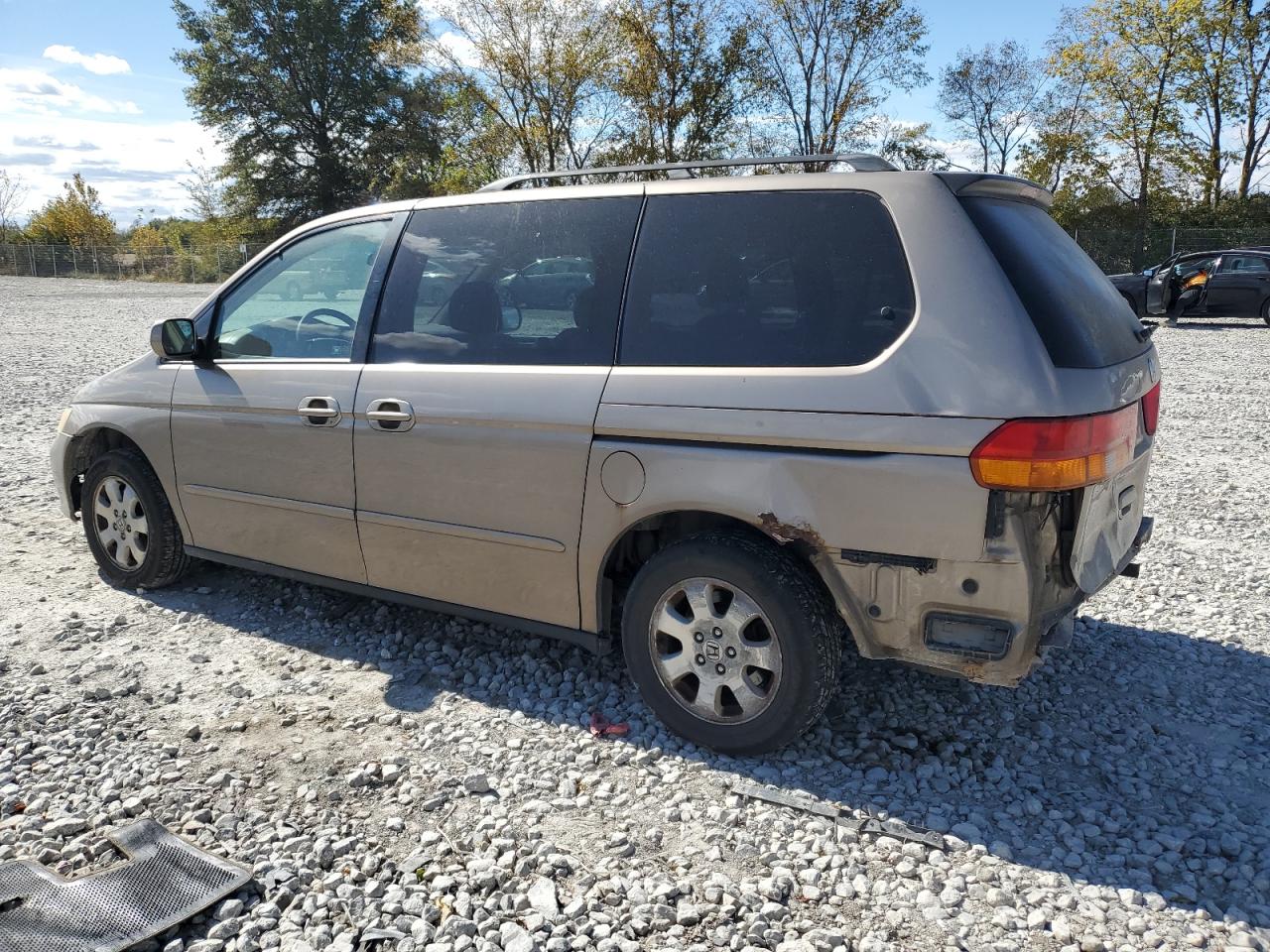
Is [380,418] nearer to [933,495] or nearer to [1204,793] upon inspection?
[933,495]

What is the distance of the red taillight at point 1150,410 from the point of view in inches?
139

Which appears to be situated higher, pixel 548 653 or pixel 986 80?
pixel 986 80

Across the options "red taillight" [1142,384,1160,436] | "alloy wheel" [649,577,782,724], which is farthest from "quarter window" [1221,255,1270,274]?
"alloy wheel" [649,577,782,724]

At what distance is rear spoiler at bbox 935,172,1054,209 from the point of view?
122 inches

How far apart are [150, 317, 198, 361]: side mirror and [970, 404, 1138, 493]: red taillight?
11.8 feet

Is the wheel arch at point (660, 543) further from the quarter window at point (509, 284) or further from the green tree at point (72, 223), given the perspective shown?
the green tree at point (72, 223)

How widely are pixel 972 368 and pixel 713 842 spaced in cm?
162

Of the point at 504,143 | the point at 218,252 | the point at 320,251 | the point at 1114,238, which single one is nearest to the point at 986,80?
the point at 1114,238

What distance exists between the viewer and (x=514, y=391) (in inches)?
141

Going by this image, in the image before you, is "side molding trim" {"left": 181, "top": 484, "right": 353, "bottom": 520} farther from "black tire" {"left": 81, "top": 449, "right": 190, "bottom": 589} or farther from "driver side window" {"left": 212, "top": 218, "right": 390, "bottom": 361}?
"driver side window" {"left": 212, "top": 218, "right": 390, "bottom": 361}

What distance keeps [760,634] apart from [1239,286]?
20.0m

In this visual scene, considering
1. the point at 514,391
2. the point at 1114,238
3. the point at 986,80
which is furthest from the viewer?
the point at 986,80

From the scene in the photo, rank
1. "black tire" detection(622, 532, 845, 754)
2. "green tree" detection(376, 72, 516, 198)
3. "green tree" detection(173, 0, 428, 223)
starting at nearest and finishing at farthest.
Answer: "black tire" detection(622, 532, 845, 754)
"green tree" detection(376, 72, 516, 198)
"green tree" detection(173, 0, 428, 223)

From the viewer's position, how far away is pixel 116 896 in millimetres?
2689
